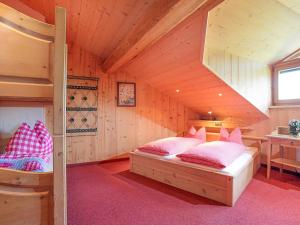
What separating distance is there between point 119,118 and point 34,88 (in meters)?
2.98

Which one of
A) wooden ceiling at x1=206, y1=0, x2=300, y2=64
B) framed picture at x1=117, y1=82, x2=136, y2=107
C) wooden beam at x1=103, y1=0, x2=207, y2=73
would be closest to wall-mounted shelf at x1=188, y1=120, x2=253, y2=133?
wooden ceiling at x1=206, y1=0, x2=300, y2=64

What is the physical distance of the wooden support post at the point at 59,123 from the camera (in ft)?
3.32

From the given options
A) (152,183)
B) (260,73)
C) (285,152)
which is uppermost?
(260,73)

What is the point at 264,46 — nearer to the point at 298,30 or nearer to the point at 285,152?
the point at 298,30

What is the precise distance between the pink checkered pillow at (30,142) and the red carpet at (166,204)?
69cm

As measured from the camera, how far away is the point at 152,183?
2750 millimetres

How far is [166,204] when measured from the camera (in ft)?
7.04

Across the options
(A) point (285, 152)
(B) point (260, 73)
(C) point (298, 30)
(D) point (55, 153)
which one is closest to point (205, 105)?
(B) point (260, 73)

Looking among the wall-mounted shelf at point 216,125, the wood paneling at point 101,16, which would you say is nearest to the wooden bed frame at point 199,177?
the wall-mounted shelf at point 216,125

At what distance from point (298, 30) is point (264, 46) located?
1.33 feet

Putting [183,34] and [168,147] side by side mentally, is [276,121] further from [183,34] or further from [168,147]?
[183,34]

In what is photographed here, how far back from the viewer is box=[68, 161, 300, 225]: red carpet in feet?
6.05

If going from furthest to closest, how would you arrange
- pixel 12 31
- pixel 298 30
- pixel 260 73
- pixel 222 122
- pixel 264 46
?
pixel 222 122 < pixel 260 73 < pixel 264 46 < pixel 298 30 < pixel 12 31

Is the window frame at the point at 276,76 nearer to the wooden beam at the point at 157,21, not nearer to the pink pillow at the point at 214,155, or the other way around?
the pink pillow at the point at 214,155
